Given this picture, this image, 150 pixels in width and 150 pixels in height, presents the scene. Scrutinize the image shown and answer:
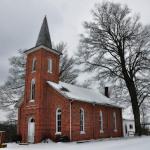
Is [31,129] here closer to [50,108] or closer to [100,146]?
[50,108]

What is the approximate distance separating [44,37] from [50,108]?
857cm

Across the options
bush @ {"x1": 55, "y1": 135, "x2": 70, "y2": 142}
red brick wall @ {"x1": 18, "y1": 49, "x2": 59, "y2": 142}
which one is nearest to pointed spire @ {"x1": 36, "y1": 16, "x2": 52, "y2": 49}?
red brick wall @ {"x1": 18, "y1": 49, "x2": 59, "y2": 142}

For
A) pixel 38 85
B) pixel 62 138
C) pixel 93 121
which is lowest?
pixel 62 138

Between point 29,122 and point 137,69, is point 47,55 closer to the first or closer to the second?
point 29,122

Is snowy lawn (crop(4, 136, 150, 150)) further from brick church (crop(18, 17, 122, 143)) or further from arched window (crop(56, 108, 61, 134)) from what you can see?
arched window (crop(56, 108, 61, 134))

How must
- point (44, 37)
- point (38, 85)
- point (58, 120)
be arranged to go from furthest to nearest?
1. point (44, 37)
2. point (38, 85)
3. point (58, 120)

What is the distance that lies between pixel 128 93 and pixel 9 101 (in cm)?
1764

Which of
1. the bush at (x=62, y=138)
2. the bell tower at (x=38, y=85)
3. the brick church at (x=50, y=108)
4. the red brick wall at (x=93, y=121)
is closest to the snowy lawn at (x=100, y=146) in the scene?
the bush at (x=62, y=138)

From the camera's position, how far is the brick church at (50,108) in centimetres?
2473

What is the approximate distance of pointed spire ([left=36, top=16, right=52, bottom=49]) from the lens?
92.0 feet

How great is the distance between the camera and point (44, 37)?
28.4m

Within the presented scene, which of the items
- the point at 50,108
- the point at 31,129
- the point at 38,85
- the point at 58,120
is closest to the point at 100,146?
the point at 58,120

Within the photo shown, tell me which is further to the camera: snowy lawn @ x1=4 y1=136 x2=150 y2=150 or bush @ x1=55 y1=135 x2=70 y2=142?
bush @ x1=55 y1=135 x2=70 y2=142

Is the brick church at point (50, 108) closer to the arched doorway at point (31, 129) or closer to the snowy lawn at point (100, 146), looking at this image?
the arched doorway at point (31, 129)
